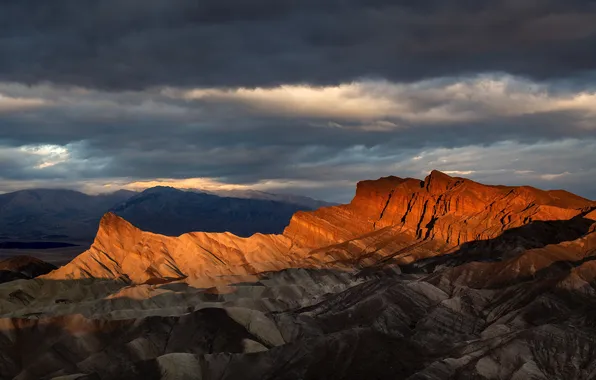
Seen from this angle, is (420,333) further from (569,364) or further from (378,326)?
(569,364)

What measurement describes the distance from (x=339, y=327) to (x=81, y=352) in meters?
59.5

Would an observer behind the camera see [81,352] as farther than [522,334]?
Yes

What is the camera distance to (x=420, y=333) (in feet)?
591

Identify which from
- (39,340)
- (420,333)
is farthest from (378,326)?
(39,340)

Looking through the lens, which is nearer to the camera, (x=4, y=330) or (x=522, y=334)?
(x=522, y=334)

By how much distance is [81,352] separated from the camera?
188 m

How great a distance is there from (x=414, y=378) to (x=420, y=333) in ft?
121

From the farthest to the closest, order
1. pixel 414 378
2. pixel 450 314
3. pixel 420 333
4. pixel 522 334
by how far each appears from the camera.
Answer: pixel 450 314, pixel 420 333, pixel 522 334, pixel 414 378

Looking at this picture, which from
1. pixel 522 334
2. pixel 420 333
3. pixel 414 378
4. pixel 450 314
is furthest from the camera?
pixel 450 314

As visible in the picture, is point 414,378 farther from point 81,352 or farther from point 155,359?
point 81,352

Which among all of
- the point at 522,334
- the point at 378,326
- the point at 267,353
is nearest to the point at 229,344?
the point at 267,353

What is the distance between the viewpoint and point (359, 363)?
525 ft

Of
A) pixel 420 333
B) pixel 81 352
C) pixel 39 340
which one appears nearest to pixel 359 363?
pixel 420 333

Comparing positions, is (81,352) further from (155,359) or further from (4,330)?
(155,359)
